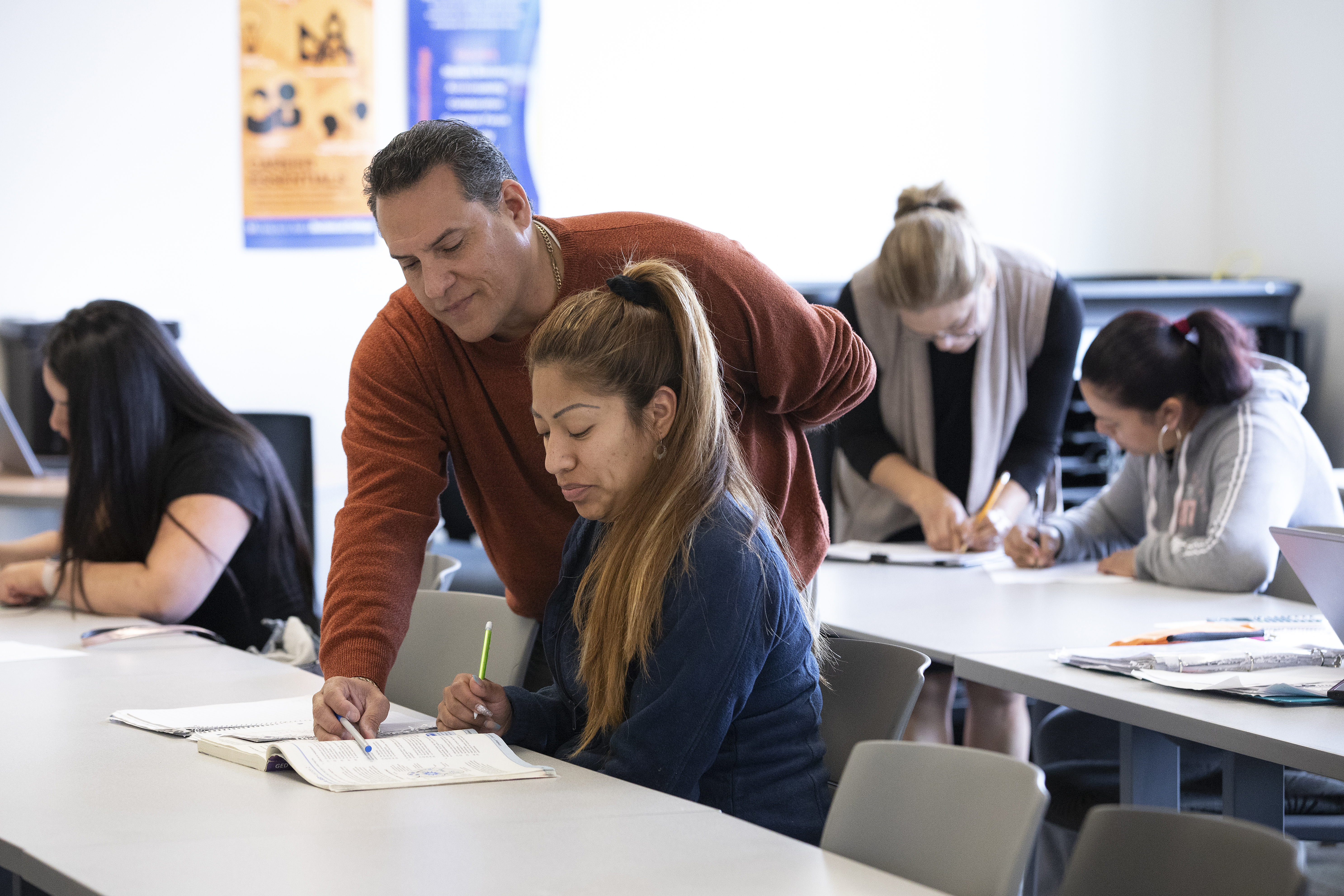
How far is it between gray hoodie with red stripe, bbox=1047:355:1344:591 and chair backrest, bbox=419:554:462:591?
4.27ft

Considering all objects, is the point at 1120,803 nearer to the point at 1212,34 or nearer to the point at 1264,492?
the point at 1264,492

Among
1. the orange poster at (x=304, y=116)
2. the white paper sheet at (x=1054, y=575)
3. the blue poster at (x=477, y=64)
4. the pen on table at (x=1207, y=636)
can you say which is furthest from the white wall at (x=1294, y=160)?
the orange poster at (x=304, y=116)

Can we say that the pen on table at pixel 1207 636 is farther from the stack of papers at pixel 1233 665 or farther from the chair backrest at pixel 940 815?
the chair backrest at pixel 940 815

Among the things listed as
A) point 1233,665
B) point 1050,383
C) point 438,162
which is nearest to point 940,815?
point 1233,665

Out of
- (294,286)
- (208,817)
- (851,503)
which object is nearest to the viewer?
(208,817)

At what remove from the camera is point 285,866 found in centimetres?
112

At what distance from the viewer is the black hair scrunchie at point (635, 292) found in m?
1.59

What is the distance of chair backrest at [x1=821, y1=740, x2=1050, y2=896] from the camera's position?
109cm

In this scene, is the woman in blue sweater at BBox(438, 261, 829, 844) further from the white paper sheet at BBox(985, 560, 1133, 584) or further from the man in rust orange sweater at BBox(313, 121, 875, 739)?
the white paper sheet at BBox(985, 560, 1133, 584)

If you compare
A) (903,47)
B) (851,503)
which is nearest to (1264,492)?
(851,503)

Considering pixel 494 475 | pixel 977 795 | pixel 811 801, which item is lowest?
pixel 811 801

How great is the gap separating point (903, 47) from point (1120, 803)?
3363 millimetres

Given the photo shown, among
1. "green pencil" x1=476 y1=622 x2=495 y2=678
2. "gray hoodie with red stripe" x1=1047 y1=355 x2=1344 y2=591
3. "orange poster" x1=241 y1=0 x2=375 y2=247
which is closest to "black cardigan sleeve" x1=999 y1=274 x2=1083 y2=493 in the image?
"gray hoodie with red stripe" x1=1047 y1=355 x2=1344 y2=591

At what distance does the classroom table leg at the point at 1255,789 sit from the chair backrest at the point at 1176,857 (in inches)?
25.4
